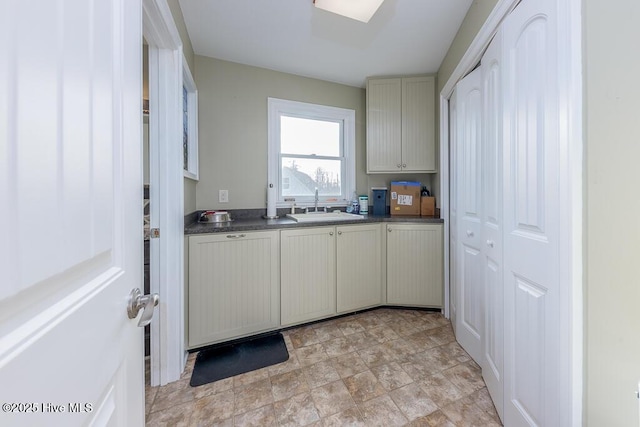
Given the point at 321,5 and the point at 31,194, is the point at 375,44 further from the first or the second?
the point at 31,194

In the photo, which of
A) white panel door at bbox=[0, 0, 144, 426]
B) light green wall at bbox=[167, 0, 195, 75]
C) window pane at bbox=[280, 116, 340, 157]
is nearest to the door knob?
white panel door at bbox=[0, 0, 144, 426]

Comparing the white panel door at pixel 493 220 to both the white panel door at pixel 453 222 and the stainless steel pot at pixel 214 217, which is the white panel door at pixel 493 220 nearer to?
the white panel door at pixel 453 222

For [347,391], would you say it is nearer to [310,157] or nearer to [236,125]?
[310,157]

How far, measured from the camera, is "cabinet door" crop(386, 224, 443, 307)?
91.0 inches

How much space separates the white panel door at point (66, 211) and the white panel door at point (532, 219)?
4.31 feet

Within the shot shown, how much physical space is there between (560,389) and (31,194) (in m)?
1.47

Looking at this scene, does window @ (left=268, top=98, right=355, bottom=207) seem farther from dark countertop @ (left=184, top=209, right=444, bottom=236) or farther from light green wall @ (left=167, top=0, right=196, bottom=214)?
light green wall @ (left=167, top=0, right=196, bottom=214)

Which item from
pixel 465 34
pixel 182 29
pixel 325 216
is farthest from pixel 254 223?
pixel 465 34

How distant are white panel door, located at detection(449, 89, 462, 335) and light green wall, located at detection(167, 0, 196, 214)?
1982 millimetres

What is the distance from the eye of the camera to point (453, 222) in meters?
2.03

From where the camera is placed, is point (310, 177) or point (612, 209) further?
point (310, 177)

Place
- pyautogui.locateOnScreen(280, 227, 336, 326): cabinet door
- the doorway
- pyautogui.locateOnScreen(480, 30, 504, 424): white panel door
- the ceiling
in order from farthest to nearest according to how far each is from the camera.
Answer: pyautogui.locateOnScreen(280, 227, 336, 326): cabinet door
the ceiling
the doorway
pyautogui.locateOnScreen(480, 30, 504, 424): white panel door

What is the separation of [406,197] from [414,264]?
0.70 metres

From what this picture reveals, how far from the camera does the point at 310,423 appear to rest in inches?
48.4
